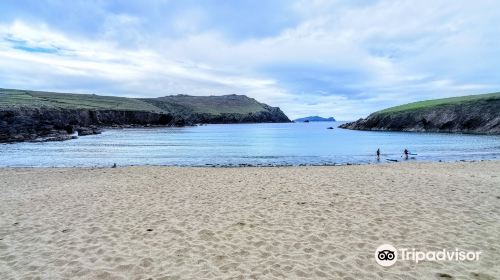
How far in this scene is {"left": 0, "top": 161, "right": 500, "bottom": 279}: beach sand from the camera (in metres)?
6.77

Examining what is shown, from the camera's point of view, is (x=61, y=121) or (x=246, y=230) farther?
(x=61, y=121)

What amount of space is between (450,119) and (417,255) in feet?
318

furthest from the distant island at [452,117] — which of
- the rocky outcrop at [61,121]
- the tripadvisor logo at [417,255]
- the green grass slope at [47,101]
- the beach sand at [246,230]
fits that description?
the green grass slope at [47,101]

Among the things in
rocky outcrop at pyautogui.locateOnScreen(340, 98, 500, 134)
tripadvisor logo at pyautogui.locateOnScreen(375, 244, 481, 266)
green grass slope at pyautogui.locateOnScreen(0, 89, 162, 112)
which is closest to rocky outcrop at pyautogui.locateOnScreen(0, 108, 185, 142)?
green grass slope at pyautogui.locateOnScreen(0, 89, 162, 112)

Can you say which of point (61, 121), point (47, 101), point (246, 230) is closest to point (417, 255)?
point (246, 230)

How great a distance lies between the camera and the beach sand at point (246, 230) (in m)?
6.77

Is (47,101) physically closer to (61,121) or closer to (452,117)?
(61,121)

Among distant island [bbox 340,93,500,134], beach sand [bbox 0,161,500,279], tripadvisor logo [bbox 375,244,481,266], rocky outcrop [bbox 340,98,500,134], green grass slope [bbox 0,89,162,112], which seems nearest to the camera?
beach sand [bbox 0,161,500,279]

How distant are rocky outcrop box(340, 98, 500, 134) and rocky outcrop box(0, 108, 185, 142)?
9151 cm

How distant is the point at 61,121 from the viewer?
325 ft

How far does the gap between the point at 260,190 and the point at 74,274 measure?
9775 millimetres

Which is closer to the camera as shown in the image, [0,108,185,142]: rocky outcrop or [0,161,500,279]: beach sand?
[0,161,500,279]: beach sand

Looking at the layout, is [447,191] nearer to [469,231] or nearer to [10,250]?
[469,231]

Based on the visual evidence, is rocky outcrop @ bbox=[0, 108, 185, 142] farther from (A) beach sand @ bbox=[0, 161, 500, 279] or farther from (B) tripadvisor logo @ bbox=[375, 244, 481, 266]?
(B) tripadvisor logo @ bbox=[375, 244, 481, 266]
